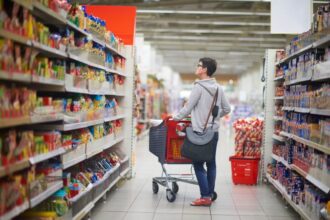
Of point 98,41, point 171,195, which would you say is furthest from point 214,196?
point 98,41

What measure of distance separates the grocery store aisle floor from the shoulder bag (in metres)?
0.64

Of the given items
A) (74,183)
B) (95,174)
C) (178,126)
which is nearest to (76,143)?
(74,183)

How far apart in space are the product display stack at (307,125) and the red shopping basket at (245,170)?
1.42ft

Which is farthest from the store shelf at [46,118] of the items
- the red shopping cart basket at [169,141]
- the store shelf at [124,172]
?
the store shelf at [124,172]

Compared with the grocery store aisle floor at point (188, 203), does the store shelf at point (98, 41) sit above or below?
above

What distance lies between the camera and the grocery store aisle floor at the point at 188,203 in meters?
5.29

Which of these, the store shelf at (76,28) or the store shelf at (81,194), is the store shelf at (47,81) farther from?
the store shelf at (81,194)

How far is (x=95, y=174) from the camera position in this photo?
5449 mm

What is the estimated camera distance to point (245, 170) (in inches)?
286

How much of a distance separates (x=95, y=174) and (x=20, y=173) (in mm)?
2103

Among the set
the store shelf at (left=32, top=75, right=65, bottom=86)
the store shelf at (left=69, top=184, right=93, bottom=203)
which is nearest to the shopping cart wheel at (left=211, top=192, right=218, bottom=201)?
the store shelf at (left=69, top=184, right=93, bottom=203)

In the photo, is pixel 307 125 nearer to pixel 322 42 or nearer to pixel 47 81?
pixel 322 42

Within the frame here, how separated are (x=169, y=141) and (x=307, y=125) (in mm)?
1829

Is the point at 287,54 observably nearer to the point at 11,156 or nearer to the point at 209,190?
the point at 209,190
